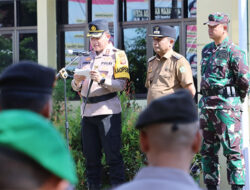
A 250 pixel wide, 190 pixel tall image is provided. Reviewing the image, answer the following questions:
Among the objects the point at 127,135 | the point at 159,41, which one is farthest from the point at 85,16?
the point at 159,41

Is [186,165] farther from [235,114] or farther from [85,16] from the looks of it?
[85,16]

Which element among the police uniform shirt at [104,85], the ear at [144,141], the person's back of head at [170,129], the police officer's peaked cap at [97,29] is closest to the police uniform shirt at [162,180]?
the person's back of head at [170,129]

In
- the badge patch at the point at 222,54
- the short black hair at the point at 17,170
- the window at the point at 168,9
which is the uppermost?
the window at the point at 168,9

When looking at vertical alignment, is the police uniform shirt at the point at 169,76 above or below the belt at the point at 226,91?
above

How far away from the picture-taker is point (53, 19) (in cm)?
938

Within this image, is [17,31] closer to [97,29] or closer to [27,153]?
[97,29]

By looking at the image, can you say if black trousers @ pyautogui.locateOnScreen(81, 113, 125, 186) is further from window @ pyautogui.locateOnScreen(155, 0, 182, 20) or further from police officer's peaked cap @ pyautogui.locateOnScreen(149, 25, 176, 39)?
window @ pyautogui.locateOnScreen(155, 0, 182, 20)

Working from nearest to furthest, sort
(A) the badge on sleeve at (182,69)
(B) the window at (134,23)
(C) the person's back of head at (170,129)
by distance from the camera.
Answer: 1. (C) the person's back of head at (170,129)
2. (A) the badge on sleeve at (182,69)
3. (B) the window at (134,23)

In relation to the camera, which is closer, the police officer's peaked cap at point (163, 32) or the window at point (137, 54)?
the police officer's peaked cap at point (163, 32)

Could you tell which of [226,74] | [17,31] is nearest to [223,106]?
[226,74]

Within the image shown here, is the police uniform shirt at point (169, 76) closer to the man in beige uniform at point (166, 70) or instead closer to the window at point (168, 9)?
the man in beige uniform at point (166, 70)

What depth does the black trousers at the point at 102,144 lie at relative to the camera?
5.95 m

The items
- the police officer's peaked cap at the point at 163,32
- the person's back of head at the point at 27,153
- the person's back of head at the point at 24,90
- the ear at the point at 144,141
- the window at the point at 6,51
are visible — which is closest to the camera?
the person's back of head at the point at 27,153

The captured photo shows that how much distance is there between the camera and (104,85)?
19.3ft
